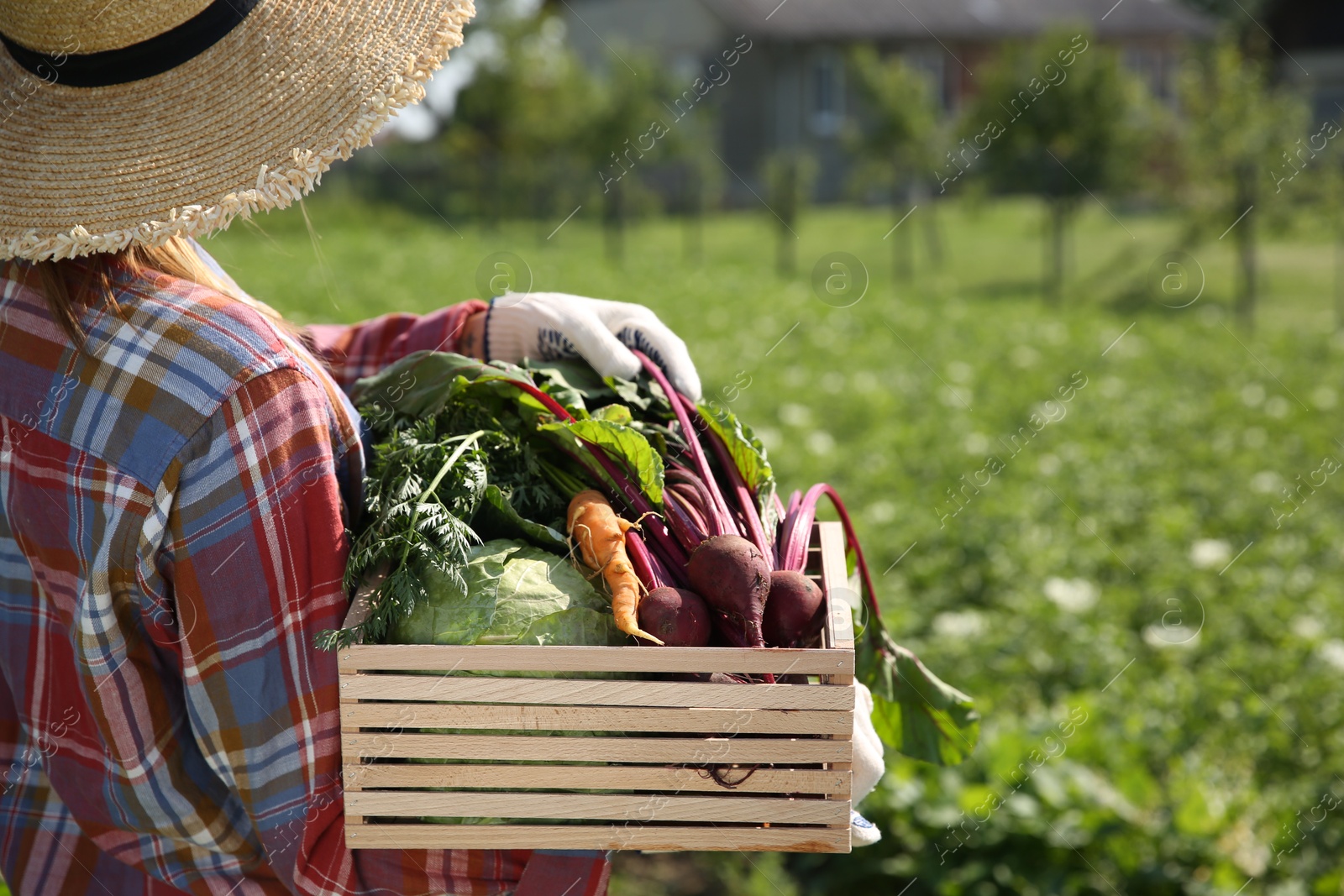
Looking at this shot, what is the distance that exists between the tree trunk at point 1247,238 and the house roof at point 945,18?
53.1 feet

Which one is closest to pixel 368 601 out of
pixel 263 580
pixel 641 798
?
pixel 263 580

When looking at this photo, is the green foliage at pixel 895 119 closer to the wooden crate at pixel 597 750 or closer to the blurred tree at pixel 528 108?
the blurred tree at pixel 528 108

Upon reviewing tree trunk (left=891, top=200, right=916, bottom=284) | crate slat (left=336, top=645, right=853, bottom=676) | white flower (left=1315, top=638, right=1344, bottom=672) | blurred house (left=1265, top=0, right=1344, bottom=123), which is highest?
crate slat (left=336, top=645, right=853, bottom=676)

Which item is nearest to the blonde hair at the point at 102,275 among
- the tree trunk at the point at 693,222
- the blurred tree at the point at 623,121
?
the tree trunk at the point at 693,222

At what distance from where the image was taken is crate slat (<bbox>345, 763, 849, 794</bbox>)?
59.0 inches

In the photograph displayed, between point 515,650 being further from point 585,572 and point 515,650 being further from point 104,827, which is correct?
point 104,827

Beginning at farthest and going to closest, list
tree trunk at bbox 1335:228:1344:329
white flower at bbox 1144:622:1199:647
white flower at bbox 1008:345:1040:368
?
tree trunk at bbox 1335:228:1344:329, white flower at bbox 1008:345:1040:368, white flower at bbox 1144:622:1199:647

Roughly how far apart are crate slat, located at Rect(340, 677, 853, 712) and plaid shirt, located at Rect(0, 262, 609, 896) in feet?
0.34

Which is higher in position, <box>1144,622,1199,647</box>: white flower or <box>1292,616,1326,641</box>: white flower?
<box>1292,616,1326,641</box>: white flower

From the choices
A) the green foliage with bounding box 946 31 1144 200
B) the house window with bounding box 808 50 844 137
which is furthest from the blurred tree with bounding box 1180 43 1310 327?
the house window with bounding box 808 50 844 137

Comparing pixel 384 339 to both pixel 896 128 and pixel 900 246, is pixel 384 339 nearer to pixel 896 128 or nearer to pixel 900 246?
pixel 896 128

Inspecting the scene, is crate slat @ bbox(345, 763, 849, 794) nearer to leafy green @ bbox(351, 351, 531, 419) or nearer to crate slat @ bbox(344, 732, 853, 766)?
crate slat @ bbox(344, 732, 853, 766)

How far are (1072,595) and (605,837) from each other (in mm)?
3926

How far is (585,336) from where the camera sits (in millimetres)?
1957
